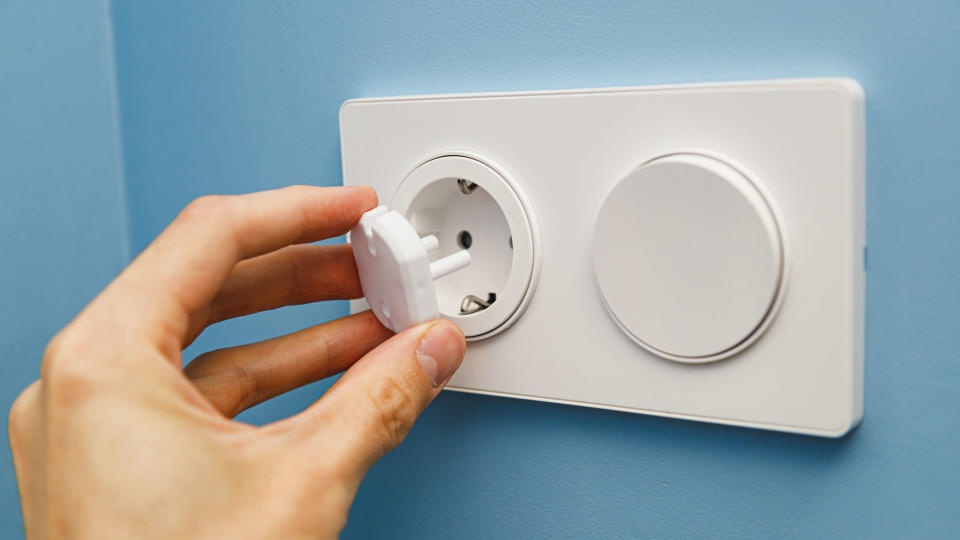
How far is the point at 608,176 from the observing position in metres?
0.37

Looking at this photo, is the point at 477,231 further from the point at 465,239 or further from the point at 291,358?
the point at 291,358

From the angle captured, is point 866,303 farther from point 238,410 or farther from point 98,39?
point 98,39

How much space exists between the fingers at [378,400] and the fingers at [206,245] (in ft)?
0.23

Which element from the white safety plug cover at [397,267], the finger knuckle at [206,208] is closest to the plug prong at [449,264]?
the white safety plug cover at [397,267]

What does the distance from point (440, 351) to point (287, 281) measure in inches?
5.0

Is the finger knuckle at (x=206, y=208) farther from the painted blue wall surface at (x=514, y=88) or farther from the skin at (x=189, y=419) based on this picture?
the painted blue wall surface at (x=514, y=88)

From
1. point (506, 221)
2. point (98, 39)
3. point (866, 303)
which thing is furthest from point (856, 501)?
point (98, 39)

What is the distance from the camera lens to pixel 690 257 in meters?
0.34

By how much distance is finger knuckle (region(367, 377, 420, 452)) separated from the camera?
1.11ft

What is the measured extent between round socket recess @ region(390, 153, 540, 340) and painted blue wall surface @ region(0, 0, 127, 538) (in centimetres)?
27

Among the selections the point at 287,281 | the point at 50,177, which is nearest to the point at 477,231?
the point at 287,281

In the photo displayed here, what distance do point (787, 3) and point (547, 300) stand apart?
0.18 metres

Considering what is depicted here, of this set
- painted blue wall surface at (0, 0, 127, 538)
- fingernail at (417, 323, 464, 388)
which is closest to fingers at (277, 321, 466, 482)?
fingernail at (417, 323, 464, 388)

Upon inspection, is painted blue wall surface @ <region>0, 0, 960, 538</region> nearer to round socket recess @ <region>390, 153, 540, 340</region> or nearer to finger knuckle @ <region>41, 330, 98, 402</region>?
round socket recess @ <region>390, 153, 540, 340</region>
